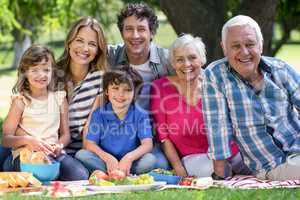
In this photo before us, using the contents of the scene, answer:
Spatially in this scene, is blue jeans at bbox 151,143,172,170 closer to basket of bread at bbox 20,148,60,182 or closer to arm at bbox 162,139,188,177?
arm at bbox 162,139,188,177

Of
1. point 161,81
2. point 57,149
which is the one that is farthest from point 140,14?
point 57,149

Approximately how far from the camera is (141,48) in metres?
5.86

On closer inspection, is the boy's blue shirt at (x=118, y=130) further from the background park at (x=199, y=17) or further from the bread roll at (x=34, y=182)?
the background park at (x=199, y=17)

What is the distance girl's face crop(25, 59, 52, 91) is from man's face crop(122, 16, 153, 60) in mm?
748

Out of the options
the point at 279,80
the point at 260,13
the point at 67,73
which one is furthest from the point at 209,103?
the point at 260,13

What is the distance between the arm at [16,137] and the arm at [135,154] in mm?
589

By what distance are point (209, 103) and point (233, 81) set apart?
25 centimetres

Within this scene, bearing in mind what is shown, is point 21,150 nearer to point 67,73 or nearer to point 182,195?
point 67,73

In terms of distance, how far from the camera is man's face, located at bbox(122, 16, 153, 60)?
5.84 metres

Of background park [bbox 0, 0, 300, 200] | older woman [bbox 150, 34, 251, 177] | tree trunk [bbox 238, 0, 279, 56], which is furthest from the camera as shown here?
tree trunk [bbox 238, 0, 279, 56]

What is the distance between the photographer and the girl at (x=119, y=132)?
17.8ft

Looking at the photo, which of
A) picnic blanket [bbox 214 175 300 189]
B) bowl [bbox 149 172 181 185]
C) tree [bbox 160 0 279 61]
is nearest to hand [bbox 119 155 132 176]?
bowl [bbox 149 172 181 185]

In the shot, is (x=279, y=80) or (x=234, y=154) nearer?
(x=279, y=80)

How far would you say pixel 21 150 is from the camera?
532 centimetres
